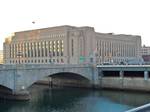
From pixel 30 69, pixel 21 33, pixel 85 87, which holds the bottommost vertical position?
pixel 85 87

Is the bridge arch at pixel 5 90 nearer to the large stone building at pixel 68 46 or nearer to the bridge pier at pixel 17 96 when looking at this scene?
the bridge pier at pixel 17 96

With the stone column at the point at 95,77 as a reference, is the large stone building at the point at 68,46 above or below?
above

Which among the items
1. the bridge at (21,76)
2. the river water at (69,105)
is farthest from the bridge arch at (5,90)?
the river water at (69,105)

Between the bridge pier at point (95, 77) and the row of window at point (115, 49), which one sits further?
the row of window at point (115, 49)

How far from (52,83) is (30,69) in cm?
2856

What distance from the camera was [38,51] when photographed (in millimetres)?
159375

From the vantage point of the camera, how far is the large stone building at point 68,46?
146m

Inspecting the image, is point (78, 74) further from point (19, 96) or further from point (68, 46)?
point (68, 46)

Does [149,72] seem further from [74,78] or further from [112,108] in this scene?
[112,108]

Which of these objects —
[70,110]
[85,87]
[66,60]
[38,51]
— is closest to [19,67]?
[70,110]

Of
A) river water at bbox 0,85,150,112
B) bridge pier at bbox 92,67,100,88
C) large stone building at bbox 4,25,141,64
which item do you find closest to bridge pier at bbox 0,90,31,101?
river water at bbox 0,85,150,112

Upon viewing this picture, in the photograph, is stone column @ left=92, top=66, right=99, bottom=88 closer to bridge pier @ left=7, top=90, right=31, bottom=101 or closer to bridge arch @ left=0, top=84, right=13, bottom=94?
bridge pier @ left=7, top=90, right=31, bottom=101

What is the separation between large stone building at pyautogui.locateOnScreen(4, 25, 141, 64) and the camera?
14588 centimetres

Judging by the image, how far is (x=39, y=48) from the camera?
6280 inches
